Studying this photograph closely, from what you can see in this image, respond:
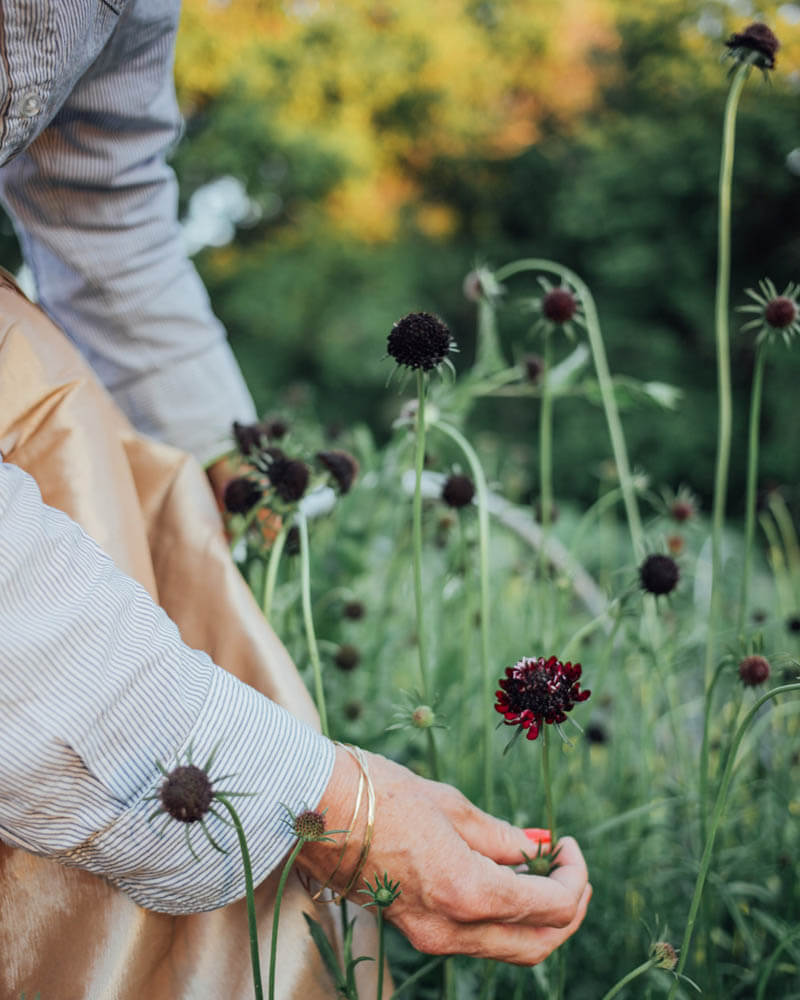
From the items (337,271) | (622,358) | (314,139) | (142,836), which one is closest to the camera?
(142,836)

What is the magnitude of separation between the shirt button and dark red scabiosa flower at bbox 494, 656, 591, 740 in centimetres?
46

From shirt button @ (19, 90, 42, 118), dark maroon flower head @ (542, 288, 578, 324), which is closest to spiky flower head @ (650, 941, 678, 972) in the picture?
dark maroon flower head @ (542, 288, 578, 324)

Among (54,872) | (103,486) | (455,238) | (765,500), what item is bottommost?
(54,872)

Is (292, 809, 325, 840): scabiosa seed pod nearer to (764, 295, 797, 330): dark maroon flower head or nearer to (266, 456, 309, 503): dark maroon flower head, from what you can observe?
(266, 456, 309, 503): dark maroon flower head

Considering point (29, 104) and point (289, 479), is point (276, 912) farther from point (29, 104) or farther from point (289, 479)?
point (29, 104)

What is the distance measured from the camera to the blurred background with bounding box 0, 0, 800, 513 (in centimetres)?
410

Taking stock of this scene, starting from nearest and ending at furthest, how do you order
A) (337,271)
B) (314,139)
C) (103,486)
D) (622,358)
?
(103,486) → (622,358) → (314,139) → (337,271)

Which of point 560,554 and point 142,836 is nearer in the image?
point 142,836

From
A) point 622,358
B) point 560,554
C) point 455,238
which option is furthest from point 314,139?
point 560,554

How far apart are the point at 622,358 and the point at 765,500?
3375mm

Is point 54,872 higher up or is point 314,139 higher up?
point 314,139

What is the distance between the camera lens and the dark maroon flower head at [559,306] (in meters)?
0.81

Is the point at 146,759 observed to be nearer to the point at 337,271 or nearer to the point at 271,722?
the point at 271,722

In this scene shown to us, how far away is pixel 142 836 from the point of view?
1.57 ft
